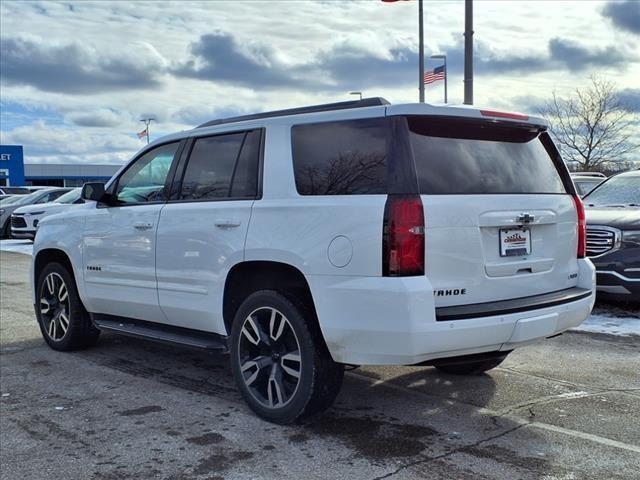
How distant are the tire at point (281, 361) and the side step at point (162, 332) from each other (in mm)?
251

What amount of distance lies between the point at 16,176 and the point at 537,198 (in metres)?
73.0

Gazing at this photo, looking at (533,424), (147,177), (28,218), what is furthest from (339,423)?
(28,218)

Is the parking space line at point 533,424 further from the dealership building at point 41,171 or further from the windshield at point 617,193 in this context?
the dealership building at point 41,171

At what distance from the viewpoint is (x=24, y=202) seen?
23.1m

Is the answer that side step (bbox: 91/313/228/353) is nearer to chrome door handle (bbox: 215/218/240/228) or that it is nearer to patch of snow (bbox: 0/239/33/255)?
chrome door handle (bbox: 215/218/240/228)

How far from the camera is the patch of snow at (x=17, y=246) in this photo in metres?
19.0

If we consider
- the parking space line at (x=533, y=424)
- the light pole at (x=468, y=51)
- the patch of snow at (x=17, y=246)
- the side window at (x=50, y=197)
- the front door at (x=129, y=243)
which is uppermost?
the light pole at (x=468, y=51)

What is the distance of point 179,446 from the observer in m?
4.08

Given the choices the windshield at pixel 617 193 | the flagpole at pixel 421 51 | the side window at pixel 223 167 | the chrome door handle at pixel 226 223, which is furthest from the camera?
the flagpole at pixel 421 51

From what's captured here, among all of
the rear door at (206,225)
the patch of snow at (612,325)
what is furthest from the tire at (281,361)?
the patch of snow at (612,325)

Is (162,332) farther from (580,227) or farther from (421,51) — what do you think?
(421,51)

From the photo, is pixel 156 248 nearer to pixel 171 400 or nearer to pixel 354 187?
pixel 171 400

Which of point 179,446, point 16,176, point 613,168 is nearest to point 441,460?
point 179,446

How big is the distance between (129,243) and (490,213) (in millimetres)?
2961
